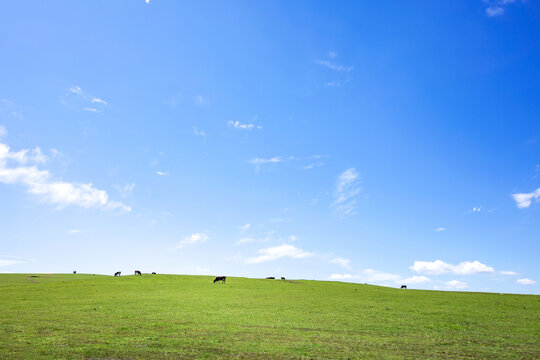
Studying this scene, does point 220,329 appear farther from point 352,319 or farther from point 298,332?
point 352,319

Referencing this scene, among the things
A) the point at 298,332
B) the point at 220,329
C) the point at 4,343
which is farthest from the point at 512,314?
the point at 4,343

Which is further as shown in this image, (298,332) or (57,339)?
(298,332)

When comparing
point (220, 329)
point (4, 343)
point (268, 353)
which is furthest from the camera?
point (220, 329)

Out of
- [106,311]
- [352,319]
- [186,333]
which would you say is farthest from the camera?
[106,311]

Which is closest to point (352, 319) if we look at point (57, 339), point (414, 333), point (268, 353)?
point (414, 333)

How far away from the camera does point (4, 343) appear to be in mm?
16578

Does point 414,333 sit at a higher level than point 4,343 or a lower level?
higher

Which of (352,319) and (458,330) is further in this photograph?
(352,319)

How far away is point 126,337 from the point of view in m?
18.1

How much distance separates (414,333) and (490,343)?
13.2ft

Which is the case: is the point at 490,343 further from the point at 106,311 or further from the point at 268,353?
the point at 106,311

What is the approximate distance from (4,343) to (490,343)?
1008 inches

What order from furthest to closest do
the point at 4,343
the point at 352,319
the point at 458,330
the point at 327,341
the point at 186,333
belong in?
the point at 352,319
the point at 458,330
the point at 186,333
the point at 327,341
the point at 4,343

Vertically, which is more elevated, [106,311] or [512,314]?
[512,314]
